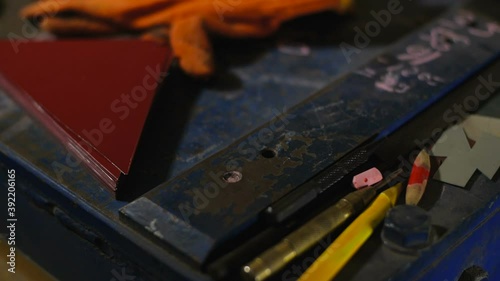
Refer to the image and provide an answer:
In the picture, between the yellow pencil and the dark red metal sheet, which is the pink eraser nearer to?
the yellow pencil

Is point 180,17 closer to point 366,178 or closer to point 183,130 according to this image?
point 183,130

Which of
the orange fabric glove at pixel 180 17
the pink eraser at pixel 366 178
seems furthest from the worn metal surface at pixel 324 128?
the orange fabric glove at pixel 180 17

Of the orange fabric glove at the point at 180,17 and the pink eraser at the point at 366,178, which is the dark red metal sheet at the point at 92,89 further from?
the pink eraser at the point at 366,178

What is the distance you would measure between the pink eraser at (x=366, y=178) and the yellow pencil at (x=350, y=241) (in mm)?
19

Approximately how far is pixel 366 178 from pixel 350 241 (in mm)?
88

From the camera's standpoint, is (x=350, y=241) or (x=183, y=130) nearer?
(x=350, y=241)

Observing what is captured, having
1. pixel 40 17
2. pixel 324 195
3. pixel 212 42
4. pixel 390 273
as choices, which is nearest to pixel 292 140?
pixel 324 195

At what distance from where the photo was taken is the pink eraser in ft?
2.19

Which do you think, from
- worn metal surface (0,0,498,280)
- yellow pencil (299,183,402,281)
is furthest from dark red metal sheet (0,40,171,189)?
yellow pencil (299,183,402,281)

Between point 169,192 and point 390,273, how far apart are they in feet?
0.77

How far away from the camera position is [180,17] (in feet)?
3.11

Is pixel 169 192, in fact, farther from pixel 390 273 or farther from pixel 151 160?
pixel 390 273

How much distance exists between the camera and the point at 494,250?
741 mm

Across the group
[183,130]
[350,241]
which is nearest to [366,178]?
[350,241]
